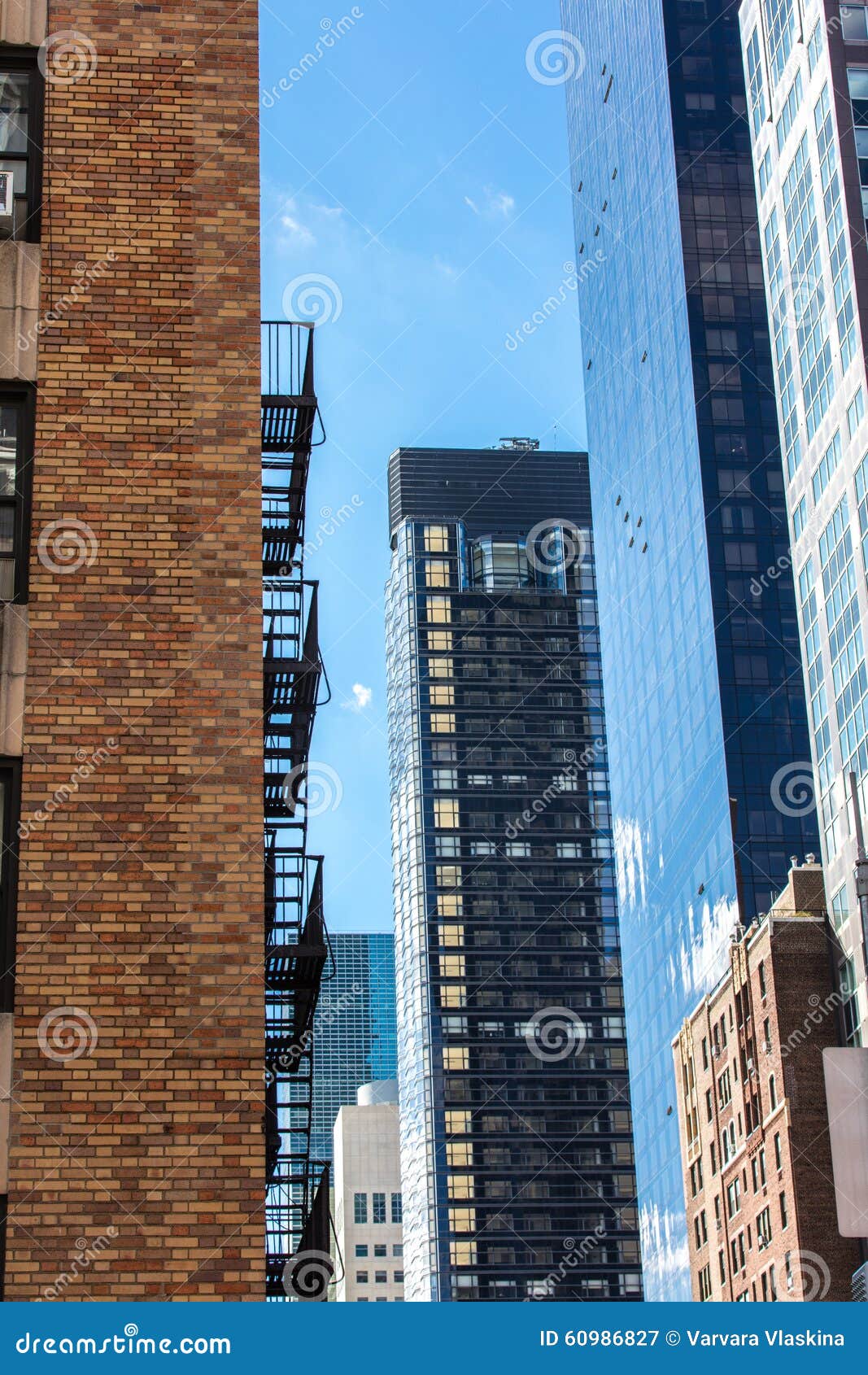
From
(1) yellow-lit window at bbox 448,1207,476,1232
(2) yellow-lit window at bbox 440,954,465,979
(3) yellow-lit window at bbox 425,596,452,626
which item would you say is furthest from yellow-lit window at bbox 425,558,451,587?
(1) yellow-lit window at bbox 448,1207,476,1232

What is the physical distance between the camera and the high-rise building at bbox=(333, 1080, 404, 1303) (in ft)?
596

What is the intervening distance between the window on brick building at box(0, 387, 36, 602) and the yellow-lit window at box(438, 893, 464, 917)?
146 meters

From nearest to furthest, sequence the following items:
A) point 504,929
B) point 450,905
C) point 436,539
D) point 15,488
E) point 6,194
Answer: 1. point 15,488
2. point 6,194
3. point 504,929
4. point 450,905
5. point 436,539

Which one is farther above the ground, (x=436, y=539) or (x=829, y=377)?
(x=436, y=539)

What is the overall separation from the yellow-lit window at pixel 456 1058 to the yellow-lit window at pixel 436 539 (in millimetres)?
45186

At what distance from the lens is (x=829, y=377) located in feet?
270

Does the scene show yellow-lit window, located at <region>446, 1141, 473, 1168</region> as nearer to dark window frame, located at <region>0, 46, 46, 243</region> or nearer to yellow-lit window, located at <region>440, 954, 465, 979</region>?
yellow-lit window, located at <region>440, 954, 465, 979</region>

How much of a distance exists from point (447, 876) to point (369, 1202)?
43286mm

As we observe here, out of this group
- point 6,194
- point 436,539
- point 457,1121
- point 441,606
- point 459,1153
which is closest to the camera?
point 6,194

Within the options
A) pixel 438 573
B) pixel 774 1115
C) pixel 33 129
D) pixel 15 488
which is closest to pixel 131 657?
pixel 15 488

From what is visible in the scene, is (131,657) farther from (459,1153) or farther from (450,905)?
(450,905)

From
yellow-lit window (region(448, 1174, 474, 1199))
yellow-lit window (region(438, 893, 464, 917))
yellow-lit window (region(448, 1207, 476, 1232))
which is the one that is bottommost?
yellow-lit window (region(448, 1207, 476, 1232))

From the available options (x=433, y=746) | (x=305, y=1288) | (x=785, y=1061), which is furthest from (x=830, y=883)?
(x=433, y=746)

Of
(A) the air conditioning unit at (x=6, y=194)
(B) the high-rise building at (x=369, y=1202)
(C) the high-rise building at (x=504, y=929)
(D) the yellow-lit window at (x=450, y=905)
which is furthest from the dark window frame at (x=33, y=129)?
(B) the high-rise building at (x=369, y=1202)
